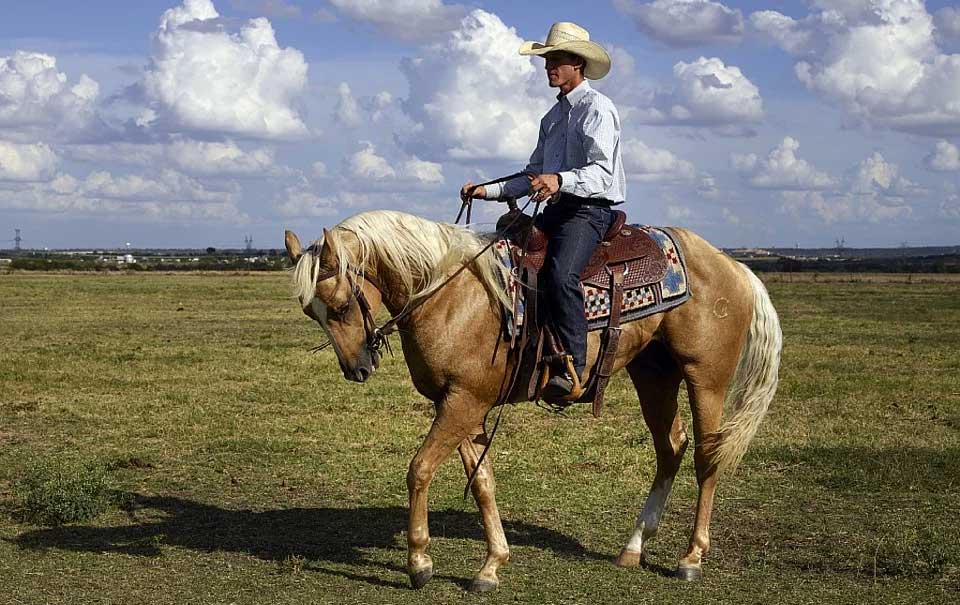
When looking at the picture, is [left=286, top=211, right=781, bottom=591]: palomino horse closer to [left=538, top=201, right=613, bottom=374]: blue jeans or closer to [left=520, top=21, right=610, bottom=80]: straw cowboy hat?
[left=538, top=201, right=613, bottom=374]: blue jeans

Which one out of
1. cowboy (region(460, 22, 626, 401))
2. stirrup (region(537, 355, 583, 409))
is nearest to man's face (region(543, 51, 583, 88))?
cowboy (region(460, 22, 626, 401))

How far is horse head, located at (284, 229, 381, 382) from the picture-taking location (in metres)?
5.68

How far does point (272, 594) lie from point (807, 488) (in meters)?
4.92

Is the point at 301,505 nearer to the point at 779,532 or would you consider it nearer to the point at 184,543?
the point at 184,543

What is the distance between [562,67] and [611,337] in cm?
170

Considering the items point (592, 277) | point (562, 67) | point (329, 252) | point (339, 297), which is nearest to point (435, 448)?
point (339, 297)

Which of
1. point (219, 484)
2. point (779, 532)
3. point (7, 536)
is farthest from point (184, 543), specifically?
point (779, 532)

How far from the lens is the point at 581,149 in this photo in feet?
20.2

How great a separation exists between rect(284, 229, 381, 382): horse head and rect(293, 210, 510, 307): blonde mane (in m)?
0.01

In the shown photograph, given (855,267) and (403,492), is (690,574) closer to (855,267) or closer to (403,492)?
(403,492)

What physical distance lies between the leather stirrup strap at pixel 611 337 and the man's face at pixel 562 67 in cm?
122

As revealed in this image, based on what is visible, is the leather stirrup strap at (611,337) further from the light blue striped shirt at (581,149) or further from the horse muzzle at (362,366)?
the horse muzzle at (362,366)

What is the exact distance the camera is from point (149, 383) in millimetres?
15250

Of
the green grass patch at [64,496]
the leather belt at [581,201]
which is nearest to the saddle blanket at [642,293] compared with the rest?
the leather belt at [581,201]
